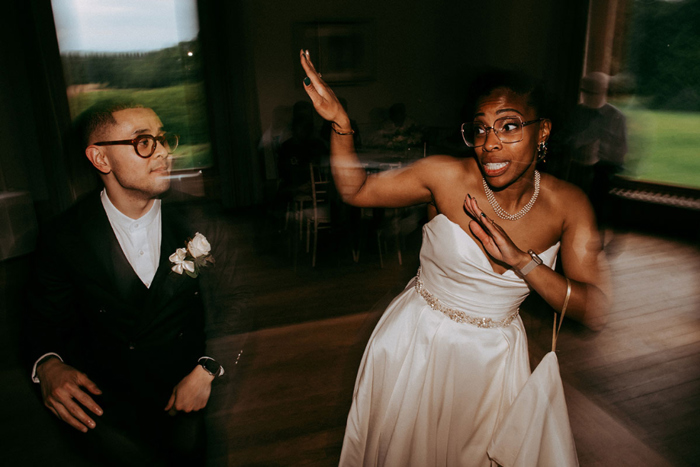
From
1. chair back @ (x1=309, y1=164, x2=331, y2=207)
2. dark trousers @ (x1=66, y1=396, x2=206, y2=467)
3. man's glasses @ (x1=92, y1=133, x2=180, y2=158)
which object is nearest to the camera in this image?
man's glasses @ (x1=92, y1=133, x2=180, y2=158)

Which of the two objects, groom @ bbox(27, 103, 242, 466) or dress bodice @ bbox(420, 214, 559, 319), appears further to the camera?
dress bodice @ bbox(420, 214, 559, 319)

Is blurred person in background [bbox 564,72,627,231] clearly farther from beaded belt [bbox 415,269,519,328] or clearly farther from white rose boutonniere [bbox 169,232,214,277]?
white rose boutonniere [bbox 169,232,214,277]

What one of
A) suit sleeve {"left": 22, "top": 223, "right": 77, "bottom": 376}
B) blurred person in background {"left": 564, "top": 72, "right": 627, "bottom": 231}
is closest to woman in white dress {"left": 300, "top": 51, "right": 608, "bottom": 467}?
blurred person in background {"left": 564, "top": 72, "right": 627, "bottom": 231}

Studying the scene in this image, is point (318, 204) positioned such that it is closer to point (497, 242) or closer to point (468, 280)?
point (468, 280)

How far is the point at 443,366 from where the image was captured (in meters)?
0.86

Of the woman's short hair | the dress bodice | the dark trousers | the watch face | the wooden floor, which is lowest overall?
the wooden floor

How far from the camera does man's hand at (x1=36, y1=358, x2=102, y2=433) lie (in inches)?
27.8

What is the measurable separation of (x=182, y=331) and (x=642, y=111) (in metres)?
1.06

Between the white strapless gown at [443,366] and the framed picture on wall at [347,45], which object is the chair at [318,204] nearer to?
the framed picture on wall at [347,45]

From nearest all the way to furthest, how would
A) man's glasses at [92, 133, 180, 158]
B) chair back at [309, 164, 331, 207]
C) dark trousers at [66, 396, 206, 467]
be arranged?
1. man's glasses at [92, 133, 180, 158]
2. dark trousers at [66, 396, 206, 467]
3. chair back at [309, 164, 331, 207]

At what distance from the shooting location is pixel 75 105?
2.38ft

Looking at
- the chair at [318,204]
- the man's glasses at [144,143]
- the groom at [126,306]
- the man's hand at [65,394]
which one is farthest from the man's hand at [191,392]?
the chair at [318,204]

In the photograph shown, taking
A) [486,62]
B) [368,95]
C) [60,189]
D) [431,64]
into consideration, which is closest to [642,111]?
[486,62]

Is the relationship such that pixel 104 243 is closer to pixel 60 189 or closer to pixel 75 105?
pixel 75 105
